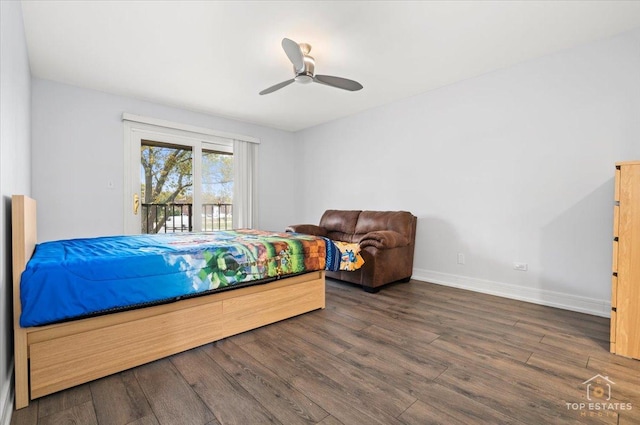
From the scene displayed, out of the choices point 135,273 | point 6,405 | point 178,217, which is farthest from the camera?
point 178,217

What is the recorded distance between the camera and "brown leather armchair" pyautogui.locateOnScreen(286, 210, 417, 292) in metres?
3.36

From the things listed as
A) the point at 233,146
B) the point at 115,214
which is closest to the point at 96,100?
the point at 115,214

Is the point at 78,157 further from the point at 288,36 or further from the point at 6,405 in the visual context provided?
the point at 6,405

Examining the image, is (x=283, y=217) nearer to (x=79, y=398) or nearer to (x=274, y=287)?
(x=274, y=287)

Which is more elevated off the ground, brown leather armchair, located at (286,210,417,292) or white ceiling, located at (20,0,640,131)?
white ceiling, located at (20,0,640,131)

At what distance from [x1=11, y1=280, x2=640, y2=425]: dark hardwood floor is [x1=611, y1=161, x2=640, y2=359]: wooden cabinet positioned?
134mm

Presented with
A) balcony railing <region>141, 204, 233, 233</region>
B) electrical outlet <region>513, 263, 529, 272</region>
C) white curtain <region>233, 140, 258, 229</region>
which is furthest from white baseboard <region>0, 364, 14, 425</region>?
electrical outlet <region>513, 263, 529, 272</region>

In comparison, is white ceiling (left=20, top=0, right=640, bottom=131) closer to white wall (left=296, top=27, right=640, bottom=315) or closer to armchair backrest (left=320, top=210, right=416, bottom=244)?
white wall (left=296, top=27, right=640, bottom=315)

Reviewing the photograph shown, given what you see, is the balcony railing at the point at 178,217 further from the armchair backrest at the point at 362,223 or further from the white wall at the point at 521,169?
the white wall at the point at 521,169

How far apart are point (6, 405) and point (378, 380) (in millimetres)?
1784

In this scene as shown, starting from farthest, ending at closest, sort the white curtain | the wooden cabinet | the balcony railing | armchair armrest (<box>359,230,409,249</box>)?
1. the white curtain
2. the balcony railing
3. armchair armrest (<box>359,230,409,249</box>)
4. the wooden cabinet

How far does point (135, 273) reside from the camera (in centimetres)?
171

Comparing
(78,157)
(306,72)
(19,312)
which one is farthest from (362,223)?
(78,157)

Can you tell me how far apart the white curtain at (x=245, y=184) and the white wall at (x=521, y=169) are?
215cm
